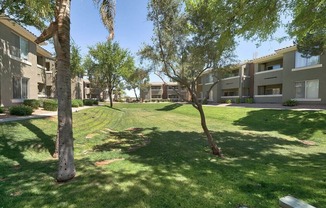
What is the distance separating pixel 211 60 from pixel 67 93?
6542mm

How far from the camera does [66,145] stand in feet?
17.5

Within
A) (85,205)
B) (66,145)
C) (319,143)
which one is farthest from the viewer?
(319,143)

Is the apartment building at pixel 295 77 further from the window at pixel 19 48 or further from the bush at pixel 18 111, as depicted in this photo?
the window at pixel 19 48

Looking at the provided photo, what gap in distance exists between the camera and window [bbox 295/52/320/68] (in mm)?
23266

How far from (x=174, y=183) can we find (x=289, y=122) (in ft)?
53.0

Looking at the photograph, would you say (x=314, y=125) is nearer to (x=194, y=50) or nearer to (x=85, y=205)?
(x=194, y=50)

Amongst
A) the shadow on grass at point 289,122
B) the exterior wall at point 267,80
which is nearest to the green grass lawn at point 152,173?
the shadow on grass at point 289,122

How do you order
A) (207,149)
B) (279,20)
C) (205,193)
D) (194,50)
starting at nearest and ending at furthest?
(205,193), (279,20), (194,50), (207,149)

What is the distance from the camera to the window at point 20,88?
1736cm

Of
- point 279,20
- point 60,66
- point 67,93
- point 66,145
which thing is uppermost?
point 279,20

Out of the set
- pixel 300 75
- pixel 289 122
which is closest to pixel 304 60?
pixel 300 75

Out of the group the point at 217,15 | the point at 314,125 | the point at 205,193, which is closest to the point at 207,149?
the point at 205,193

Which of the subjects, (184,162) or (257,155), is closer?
(184,162)

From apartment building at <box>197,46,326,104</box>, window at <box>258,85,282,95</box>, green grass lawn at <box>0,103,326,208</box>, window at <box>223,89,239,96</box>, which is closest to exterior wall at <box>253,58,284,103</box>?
apartment building at <box>197,46,326,104</box>
